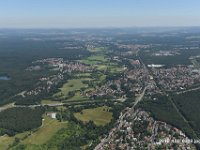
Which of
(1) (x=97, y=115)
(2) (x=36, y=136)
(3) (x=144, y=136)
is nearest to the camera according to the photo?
(3) (x=144, y=136)

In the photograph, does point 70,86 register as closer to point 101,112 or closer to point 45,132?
point 101,112

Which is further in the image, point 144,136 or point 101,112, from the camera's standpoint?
point 101,112

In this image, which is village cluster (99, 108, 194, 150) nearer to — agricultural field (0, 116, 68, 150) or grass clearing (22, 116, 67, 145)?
grass clearing (22, 116, 67, 145)

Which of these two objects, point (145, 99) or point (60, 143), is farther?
point (145, 99)

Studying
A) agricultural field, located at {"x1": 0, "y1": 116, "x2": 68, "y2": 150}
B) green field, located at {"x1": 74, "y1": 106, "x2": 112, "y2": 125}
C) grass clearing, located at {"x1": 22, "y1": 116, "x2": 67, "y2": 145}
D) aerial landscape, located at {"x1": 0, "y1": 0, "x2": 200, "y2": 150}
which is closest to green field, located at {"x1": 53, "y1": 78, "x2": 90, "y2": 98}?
aerial landscape, located at {"x1": 0, "y1": 0, "x2": 200, "y2": 150}

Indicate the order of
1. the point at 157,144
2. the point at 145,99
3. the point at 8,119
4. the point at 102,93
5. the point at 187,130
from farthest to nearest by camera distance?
the point at 102,93 → the point at 145,99 → the point at 8,119 → the point at 187,130 → the point at 157,144

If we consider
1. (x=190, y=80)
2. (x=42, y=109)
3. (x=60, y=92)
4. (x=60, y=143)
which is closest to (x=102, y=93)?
(x=60, y=92)

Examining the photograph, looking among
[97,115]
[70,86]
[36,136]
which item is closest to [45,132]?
[36,136]

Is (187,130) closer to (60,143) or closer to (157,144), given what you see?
(157,144)
